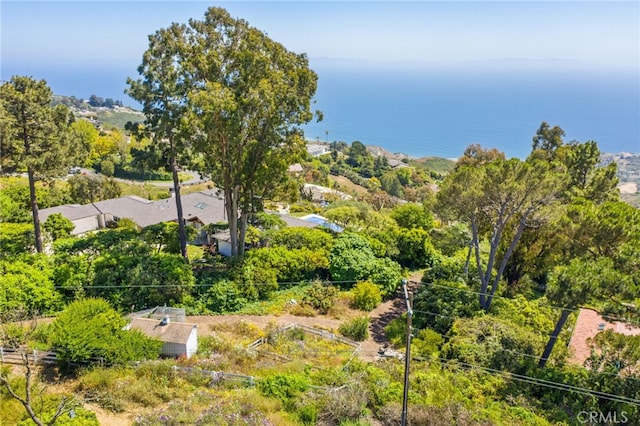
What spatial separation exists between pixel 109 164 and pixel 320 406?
60578 mm

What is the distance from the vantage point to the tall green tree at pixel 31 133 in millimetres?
18641

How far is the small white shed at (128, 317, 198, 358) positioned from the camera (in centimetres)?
1480

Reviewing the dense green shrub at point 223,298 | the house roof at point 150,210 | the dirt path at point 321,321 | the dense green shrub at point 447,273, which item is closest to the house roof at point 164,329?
the dirt path at point 321,321

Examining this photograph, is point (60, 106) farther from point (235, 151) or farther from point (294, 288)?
point (294, 288)

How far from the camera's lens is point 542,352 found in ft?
53.3

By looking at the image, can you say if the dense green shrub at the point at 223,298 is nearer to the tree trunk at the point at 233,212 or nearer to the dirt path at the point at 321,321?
the dirt path at the point at 321,321

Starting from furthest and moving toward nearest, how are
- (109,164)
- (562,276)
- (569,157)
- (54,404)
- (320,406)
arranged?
1. (109,164)
2. (569,157)
3. (562,276)
4. (320,406)
5. (54,404)

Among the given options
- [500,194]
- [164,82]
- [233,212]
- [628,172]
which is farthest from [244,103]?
[628,172]

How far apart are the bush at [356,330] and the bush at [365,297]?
279cm

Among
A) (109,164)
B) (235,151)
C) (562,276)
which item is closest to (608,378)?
(562,276)

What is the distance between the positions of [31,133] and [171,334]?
491 inches

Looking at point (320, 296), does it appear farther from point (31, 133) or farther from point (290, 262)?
point (31, 133)

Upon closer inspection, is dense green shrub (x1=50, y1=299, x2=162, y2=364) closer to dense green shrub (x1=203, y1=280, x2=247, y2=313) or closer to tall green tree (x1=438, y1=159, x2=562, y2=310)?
dense green shrub (x1=203, y1=280, x2=247, y2=313)

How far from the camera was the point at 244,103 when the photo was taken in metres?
18.9
